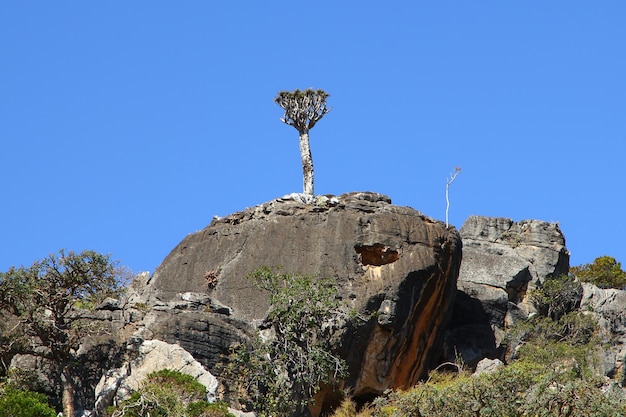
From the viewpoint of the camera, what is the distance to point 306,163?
2140 inches

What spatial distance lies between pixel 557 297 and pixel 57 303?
24139mm

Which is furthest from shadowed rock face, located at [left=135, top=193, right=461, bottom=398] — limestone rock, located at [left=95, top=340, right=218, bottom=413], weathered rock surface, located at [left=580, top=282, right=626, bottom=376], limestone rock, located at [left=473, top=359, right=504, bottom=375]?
weathered rock surface, located at [left=580, top=282, right=626, bottom=376]

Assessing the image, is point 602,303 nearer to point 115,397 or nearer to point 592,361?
point 592,361

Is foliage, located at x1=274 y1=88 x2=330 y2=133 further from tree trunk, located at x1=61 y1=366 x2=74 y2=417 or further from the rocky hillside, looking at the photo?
tree trunk, located at x1=61 y1=366 x2=74 y2=417

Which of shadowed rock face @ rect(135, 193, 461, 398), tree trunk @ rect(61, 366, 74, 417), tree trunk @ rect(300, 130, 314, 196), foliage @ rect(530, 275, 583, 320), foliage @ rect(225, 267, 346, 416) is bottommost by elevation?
tree trunk @ rect(61, 366, 74, 417)

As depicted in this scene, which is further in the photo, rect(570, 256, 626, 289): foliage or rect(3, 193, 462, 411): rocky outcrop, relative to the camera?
rect(570, 256, 626, 289): foliage

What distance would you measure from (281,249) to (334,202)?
8.99 ft

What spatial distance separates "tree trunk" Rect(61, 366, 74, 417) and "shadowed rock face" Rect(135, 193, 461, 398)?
4842 millimetres

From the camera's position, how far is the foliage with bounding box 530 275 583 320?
189 ft

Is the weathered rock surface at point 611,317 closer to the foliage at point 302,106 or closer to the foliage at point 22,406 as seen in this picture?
the foliage at point 302,106

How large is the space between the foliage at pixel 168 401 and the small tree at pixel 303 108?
1875cm

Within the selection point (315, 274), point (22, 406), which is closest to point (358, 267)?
point (315, 274)

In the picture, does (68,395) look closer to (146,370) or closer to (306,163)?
(146,370)

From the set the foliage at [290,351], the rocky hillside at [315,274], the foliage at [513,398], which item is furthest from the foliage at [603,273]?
the foliage at [513,398]
